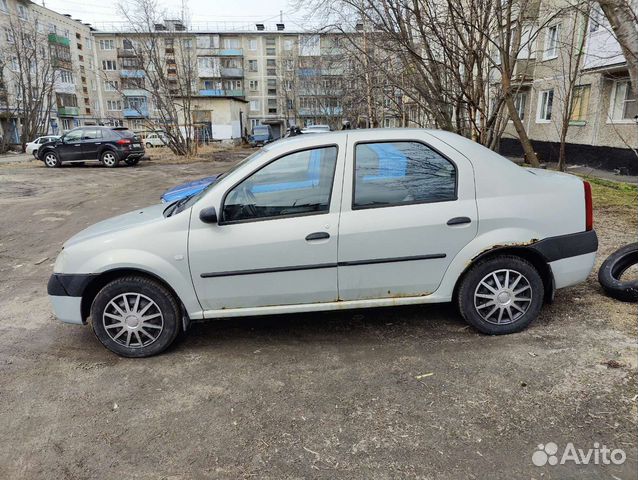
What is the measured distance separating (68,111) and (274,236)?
207 feet

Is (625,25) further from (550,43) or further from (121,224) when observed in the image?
(550,43)

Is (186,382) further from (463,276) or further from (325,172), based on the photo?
(463,276)

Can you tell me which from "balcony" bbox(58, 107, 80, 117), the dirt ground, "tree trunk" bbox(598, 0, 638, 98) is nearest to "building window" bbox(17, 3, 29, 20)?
"balcony" bbox(58, 107, 80, 117)

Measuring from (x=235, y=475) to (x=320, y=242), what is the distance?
167 cm

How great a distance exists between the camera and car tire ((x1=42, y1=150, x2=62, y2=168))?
2053cm

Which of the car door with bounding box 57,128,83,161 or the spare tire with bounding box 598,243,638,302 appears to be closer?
the spare tire with bounding box 598,243,638,302

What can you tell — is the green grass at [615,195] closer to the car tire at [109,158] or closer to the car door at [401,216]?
the car door at [401,216]

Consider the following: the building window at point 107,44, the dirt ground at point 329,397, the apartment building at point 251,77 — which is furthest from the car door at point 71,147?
the building window at point 107,44

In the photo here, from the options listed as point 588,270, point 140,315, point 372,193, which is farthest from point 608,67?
point 140,315

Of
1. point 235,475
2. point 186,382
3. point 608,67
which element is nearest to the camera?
point 235,475

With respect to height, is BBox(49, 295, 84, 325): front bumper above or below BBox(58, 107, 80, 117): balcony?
below

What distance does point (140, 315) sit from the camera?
353cm

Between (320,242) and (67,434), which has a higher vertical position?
(320,242)

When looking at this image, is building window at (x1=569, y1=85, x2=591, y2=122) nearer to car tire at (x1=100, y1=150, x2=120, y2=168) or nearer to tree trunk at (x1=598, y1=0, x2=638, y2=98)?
tree trunk at (x1=598, y1=0, x2=638, y2=98)
